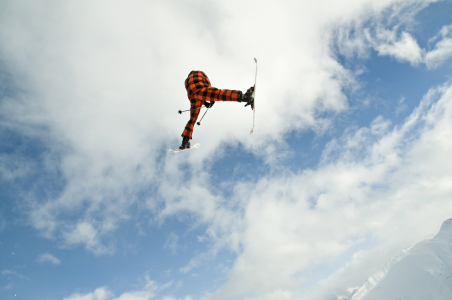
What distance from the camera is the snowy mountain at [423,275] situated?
183 ft

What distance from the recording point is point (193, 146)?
10.7 meters

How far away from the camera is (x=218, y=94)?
9258 millimetres

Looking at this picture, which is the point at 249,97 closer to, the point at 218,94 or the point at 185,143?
the point at 218,94

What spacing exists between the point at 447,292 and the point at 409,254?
21.6 meters

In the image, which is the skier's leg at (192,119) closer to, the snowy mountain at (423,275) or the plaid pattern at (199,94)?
the plaid pattern at (199,94)

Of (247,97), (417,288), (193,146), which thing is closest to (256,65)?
(247,97)

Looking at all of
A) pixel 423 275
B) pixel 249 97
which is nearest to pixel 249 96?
pixel 249 97

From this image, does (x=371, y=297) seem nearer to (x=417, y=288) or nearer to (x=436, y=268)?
(x=417, y=288)

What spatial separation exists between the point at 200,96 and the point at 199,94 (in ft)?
0.32

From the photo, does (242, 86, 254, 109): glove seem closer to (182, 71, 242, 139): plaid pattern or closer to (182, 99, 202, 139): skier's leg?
(182, 71, 242, 139): plaid pattern

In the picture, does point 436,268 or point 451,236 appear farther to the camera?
point 451,236

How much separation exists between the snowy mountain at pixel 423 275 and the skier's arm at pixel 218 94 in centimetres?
7501

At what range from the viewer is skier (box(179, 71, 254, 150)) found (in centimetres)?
923

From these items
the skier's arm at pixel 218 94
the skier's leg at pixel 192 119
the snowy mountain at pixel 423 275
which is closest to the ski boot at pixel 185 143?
the skier's leg at pixel 192 119
